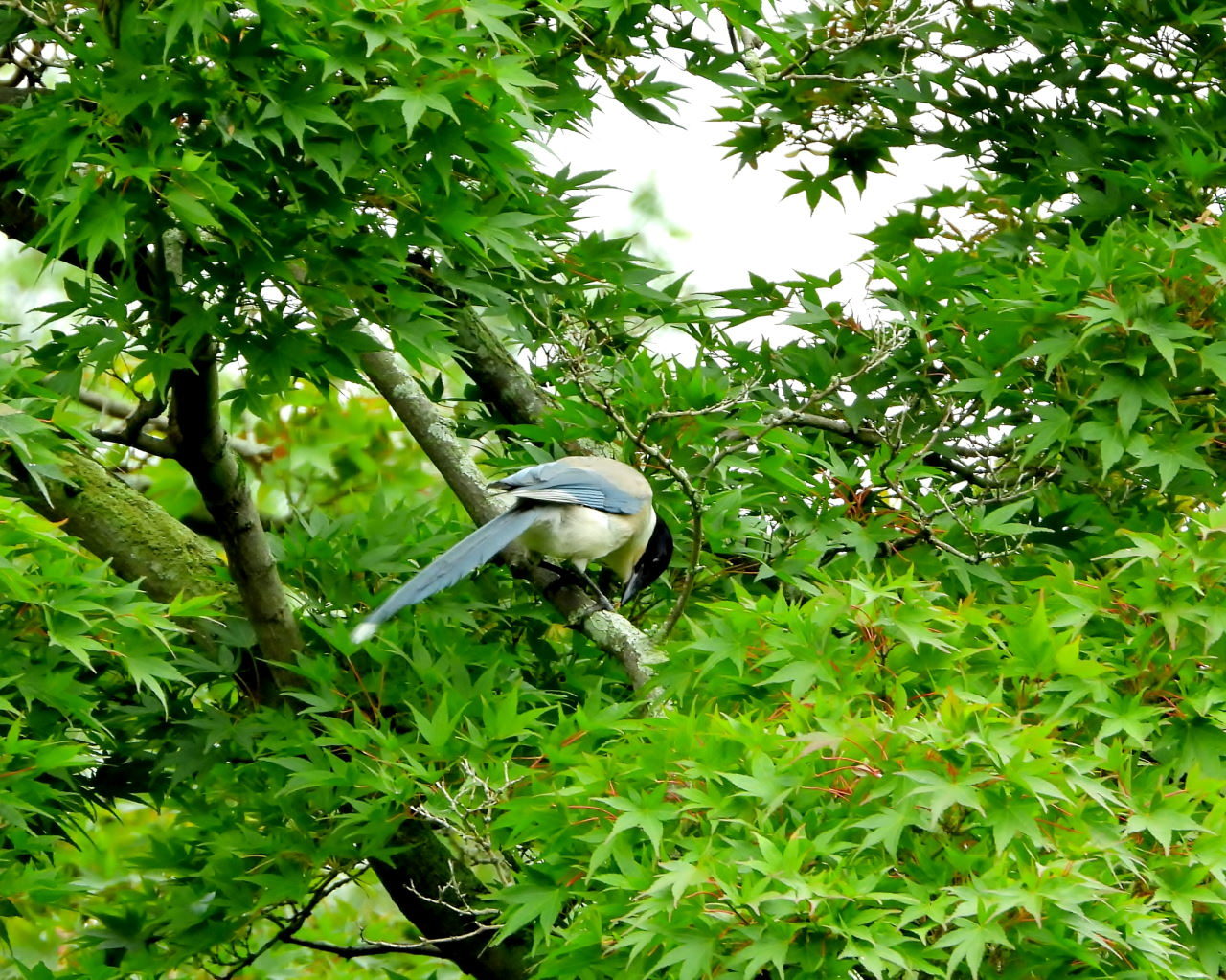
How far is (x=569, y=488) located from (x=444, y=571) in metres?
0.67

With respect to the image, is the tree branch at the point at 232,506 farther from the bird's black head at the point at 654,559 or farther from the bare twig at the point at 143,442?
the bird's black head at the point at 654,559

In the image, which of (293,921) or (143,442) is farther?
(293,921)

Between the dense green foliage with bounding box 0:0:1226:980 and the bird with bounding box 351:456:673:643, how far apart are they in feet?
0.34

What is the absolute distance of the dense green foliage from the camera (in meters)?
2.86

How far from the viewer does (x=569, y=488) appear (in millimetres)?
4672

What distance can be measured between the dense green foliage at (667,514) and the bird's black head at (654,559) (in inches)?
2.5

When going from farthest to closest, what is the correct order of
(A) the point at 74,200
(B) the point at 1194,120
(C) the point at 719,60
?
(C) the point at 719,60 → (B) the point at 1194,120 → (A) the point at 74,200

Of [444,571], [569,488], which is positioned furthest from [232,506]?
[569,488]

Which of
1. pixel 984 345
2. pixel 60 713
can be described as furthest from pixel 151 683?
pixel 984 345

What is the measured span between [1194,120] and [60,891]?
3756 millimetres

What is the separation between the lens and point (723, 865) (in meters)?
2.73

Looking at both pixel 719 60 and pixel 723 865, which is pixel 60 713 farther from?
pixel 719 60

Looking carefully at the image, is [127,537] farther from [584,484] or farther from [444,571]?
[584,484]

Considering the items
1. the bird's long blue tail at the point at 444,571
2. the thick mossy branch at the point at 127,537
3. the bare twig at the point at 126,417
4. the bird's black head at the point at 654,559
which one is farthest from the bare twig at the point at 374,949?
the bare twig at the point at 126,417
